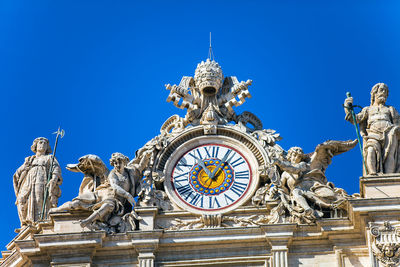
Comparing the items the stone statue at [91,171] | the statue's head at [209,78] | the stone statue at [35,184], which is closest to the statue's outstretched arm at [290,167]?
the statue's head at [209,78]

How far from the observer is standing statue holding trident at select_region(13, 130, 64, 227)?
2788cm

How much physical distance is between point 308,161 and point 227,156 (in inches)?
61.5

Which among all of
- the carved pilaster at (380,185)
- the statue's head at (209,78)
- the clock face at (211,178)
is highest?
the statue's head at (209,78)

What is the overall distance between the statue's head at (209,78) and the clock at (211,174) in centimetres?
111

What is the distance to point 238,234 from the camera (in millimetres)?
26344

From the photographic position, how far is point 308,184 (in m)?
27.1

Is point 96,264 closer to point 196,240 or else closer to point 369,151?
point 196,240

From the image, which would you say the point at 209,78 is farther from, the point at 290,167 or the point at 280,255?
the point at 280,255

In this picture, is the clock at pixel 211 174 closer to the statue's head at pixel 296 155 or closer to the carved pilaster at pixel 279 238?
the statue's head at pixel 296 155

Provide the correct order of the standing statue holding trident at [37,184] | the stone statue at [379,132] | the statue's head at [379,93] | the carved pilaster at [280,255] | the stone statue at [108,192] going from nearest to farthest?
the carved pilaster at [280,255], the stone statue at [108,192], the stone statue at [379,132], the statue's head at [379,93], the standing statue holding trident at [37,184]

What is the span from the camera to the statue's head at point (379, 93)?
2777cm

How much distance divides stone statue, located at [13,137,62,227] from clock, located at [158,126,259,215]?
7.40ft

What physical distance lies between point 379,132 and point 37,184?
6.69m

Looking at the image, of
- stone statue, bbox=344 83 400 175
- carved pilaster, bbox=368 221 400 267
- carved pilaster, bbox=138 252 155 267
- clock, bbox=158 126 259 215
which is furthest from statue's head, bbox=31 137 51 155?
carved pilaster, bbox=368 221 400 267
